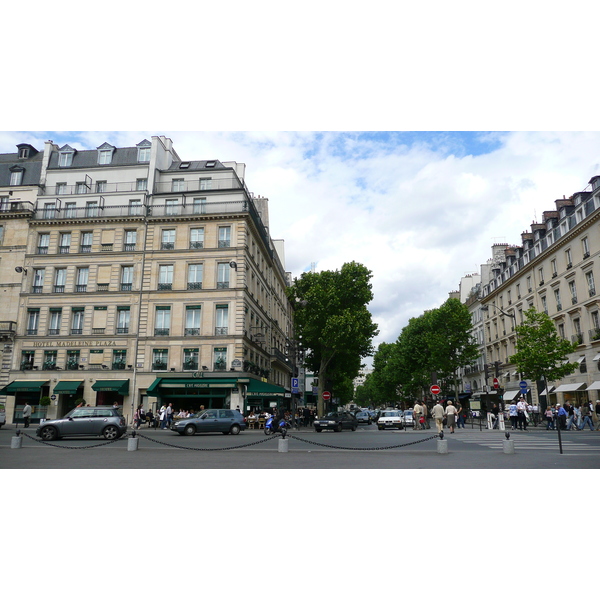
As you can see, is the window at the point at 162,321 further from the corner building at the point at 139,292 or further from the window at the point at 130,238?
the window at the point at 130,238

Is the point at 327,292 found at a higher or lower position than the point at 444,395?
higher

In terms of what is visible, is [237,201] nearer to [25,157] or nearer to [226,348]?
[226,348]

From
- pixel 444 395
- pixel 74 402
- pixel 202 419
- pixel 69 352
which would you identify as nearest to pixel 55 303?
pixel 69 352

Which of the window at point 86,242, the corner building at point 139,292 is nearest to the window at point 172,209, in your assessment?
the corner building at point 139,292

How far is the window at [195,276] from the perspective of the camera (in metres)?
35.3

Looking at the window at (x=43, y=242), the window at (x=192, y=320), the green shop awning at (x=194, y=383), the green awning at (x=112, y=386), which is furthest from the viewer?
the window at (x=43, y=242)

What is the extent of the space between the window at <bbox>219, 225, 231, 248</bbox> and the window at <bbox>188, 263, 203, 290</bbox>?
2224 mm

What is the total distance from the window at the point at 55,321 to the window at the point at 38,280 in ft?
6.31

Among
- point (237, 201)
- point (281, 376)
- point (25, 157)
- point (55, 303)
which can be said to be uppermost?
point (25, 157)

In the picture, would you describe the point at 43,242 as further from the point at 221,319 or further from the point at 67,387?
the point at 221,319

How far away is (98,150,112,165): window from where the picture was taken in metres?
39.8

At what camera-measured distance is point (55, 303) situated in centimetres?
3606

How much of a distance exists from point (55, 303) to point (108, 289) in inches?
159

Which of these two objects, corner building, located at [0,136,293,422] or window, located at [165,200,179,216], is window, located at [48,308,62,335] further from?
window, located at [165,200,179,216]
